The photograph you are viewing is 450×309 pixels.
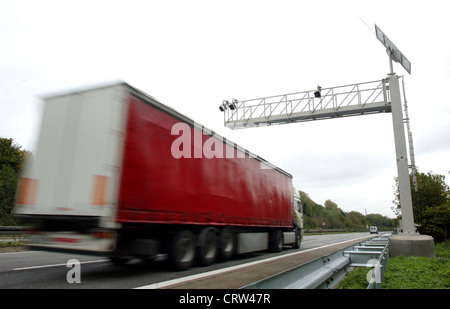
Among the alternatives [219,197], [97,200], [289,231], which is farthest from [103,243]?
[289,231]

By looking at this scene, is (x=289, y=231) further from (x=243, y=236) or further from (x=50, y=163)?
(x=50, y=163)

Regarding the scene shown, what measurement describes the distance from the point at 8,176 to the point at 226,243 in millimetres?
24905

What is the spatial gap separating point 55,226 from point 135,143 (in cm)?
247

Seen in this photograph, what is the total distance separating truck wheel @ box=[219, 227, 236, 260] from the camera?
9250 millimetres

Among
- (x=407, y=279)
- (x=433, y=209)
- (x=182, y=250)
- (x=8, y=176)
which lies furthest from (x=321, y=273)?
(x=8, y=176)

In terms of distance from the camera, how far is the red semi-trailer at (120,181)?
6.04 meters

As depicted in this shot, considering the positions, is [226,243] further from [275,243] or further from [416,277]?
[416,277]

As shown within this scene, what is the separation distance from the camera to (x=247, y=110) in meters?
17.4

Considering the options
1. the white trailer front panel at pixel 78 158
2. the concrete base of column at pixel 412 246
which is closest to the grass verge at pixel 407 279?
the concrete base of column at pixel 412 246

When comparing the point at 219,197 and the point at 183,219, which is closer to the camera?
the point at 183,219

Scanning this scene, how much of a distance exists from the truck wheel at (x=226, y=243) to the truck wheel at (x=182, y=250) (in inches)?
55.7

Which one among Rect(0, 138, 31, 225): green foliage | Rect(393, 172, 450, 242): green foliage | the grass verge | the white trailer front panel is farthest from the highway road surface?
Rect(393, 172, 450, 242): green foliage

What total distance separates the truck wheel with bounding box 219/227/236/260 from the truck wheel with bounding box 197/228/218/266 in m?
0.35
